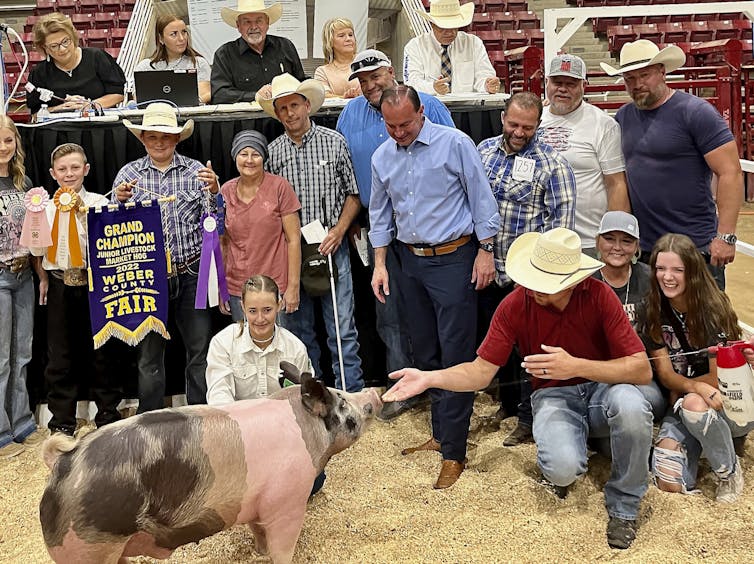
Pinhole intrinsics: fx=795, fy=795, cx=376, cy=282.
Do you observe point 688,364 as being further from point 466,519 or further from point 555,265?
point 466,519

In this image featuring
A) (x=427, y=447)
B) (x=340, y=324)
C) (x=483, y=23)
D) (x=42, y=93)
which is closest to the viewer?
(x=427, y=447)

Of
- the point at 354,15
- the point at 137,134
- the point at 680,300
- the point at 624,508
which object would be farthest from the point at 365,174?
the point at 354,15

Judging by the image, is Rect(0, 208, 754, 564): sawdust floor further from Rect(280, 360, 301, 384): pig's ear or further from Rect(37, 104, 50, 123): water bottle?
Rect(37, 104, 50, 123): water bottle

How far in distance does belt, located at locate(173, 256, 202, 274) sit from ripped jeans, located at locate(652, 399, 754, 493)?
2.22 metres

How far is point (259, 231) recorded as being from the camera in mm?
3727

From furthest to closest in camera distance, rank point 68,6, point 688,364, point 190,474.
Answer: point 68,6 < point 688,364 < point 190,474

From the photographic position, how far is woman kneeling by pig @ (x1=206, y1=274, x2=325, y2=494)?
2992 mm

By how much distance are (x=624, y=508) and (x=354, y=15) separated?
7.56 meters

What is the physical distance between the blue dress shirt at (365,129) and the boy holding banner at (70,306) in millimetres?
1227

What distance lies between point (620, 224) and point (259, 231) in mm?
1617

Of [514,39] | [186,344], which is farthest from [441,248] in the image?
[514,39]

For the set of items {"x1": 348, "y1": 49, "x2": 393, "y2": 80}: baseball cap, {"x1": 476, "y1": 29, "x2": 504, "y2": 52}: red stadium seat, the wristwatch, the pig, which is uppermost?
{"x1": 476, "y1": 29, "x2": 504, "y2": 52}: red stadium seat

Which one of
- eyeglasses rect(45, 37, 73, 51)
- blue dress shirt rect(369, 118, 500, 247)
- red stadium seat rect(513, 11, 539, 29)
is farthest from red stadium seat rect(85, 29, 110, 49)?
blue dress shirt rect(369, 118, 500, 247)

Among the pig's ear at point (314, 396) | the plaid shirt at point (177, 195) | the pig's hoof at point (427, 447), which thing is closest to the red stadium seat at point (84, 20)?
the plaid shirt at point (177, 195)
